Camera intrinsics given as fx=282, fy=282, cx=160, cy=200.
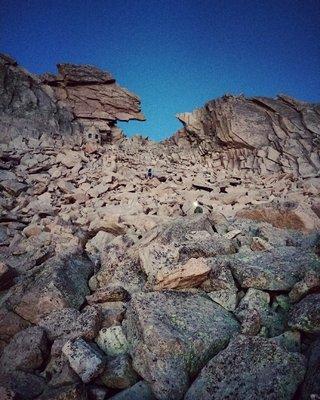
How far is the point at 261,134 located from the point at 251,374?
2034cm

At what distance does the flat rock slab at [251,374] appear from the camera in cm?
247

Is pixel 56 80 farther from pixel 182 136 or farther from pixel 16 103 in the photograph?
pixel 182 136

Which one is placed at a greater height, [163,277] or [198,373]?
[163,277]

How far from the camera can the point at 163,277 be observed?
4.09 m

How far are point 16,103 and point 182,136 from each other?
1342 cm

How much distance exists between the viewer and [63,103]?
2333cm

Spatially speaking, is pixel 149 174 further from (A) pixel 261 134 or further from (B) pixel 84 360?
(B) pixel 84 360

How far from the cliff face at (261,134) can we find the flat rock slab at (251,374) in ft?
55.0

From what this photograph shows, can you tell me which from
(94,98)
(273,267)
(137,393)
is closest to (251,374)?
(137,393)

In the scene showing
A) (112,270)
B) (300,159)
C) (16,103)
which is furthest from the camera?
(16,103)

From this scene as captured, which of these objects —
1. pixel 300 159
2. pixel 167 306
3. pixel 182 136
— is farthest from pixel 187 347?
pixel 182 136

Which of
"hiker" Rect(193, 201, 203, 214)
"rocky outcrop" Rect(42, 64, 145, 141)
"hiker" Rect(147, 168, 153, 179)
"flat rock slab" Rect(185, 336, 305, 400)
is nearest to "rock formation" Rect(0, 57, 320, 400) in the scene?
"flat rock slab" Rect(185, 336, 305, 400)

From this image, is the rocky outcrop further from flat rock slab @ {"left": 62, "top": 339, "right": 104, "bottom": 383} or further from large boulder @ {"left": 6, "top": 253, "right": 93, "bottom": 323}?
flat rock slab @ {"left": 62, "top": 339, "right": 104, "bottom": 383}

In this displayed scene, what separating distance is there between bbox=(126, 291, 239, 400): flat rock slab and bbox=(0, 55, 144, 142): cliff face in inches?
Result: 682
